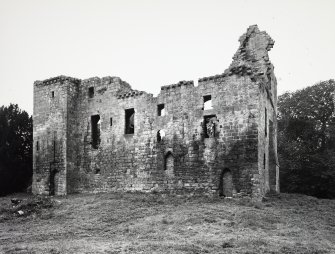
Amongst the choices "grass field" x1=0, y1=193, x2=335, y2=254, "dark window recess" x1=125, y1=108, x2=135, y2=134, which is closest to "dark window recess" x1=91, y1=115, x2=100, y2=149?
"dark window recess" x1=125, y1=108, x2=135, y2=134

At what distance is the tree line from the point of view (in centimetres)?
3144

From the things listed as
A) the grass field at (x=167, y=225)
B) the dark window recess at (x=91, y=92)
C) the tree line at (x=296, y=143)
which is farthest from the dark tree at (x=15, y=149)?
the dark window recess at (x=91, y=92)

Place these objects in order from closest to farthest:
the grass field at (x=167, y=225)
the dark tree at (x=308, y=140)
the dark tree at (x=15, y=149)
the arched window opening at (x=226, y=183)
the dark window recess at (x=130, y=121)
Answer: the grass field at (x=167, y=225) → the arched window opening at (x=226, y=183) → the dark window recess at (x=130, y=121) → the dark tree at (x=15, y=149) → the dark tree at (x=308, y=140)

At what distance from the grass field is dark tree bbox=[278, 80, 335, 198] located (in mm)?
13276

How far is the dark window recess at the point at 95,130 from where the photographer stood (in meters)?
26.8

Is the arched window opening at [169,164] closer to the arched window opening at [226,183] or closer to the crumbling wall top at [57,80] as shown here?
the arched window opening at [226,183]

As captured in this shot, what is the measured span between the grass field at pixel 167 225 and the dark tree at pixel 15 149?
7974 millimetres

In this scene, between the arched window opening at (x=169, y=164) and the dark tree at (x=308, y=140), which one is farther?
the dark tree at (x=308, y=140)

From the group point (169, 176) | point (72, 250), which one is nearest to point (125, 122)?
point (169, 176)

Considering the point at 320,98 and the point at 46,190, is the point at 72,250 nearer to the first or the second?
the point at 46,190

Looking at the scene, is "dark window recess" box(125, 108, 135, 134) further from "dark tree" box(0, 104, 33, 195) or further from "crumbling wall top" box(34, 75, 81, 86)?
"dark tree" box(0, 104, 33, 195)

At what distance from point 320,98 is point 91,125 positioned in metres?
21.7

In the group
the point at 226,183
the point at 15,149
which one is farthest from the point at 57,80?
the point at 226,183

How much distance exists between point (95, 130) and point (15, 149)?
837 cm
